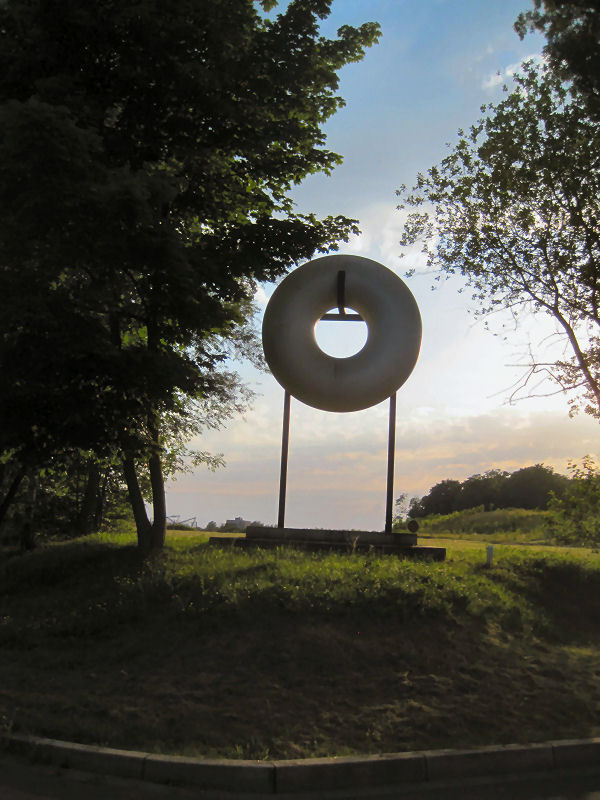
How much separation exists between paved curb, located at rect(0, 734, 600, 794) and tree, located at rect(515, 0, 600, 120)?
328 inches

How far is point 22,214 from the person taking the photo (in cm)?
908

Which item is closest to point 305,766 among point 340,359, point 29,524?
point 340,359

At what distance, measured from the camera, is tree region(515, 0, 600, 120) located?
9352 millimetres

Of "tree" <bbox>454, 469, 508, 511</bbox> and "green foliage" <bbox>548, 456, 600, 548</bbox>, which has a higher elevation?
→ "tree" <bbox>454, 469, 508, 511</bbox>

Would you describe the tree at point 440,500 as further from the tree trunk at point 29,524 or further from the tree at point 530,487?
the tree trunk at point 29,524

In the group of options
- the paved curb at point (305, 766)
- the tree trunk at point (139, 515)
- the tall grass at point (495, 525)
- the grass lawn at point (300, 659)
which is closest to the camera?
the paved curb at point (305, 766)

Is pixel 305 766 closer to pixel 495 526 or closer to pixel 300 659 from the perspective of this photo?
pixel 300 659

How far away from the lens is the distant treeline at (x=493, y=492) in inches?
1433

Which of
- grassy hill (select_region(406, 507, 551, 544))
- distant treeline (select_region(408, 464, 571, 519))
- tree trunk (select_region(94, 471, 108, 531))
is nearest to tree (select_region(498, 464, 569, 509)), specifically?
distant treeline (select_region(408, 464, 571, 519))

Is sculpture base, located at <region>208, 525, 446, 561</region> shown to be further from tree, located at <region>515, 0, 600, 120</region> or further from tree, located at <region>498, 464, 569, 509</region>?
tree, located at <region>498, 464, 569, 509</region>

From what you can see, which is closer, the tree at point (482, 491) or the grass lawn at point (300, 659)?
the grass lawn at point (300, 659)

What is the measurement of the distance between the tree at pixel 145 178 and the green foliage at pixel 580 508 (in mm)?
6015

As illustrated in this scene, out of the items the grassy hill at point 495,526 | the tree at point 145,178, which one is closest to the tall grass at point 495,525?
the grassy hill at point 495,526

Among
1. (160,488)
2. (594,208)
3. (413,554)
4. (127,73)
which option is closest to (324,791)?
(413,554)
